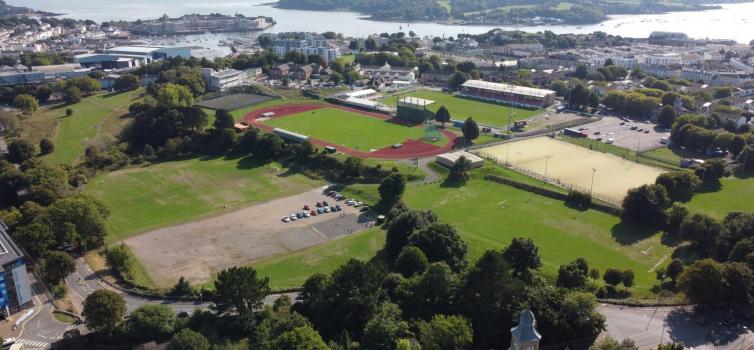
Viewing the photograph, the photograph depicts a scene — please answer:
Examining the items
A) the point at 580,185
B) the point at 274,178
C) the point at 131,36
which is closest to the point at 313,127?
the point at 274,178

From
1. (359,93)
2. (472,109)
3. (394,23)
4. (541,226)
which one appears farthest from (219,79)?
(394,23)

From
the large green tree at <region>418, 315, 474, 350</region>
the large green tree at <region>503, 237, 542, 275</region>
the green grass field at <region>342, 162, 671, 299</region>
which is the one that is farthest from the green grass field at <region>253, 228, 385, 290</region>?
the large green tree at <region>418, 315, 474, 350</region>

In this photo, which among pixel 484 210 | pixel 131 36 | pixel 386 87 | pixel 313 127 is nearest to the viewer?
pixel 484 210

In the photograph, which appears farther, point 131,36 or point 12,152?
point 131,36

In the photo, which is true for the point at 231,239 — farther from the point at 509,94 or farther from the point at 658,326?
the point at 509,94

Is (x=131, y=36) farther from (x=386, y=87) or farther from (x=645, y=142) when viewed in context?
(x=645, y=142)

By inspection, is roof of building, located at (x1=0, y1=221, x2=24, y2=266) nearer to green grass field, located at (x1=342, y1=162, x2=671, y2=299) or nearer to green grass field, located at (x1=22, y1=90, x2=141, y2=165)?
green grass field, located at (x1=22, y1=90, x2=141, y2=165)
